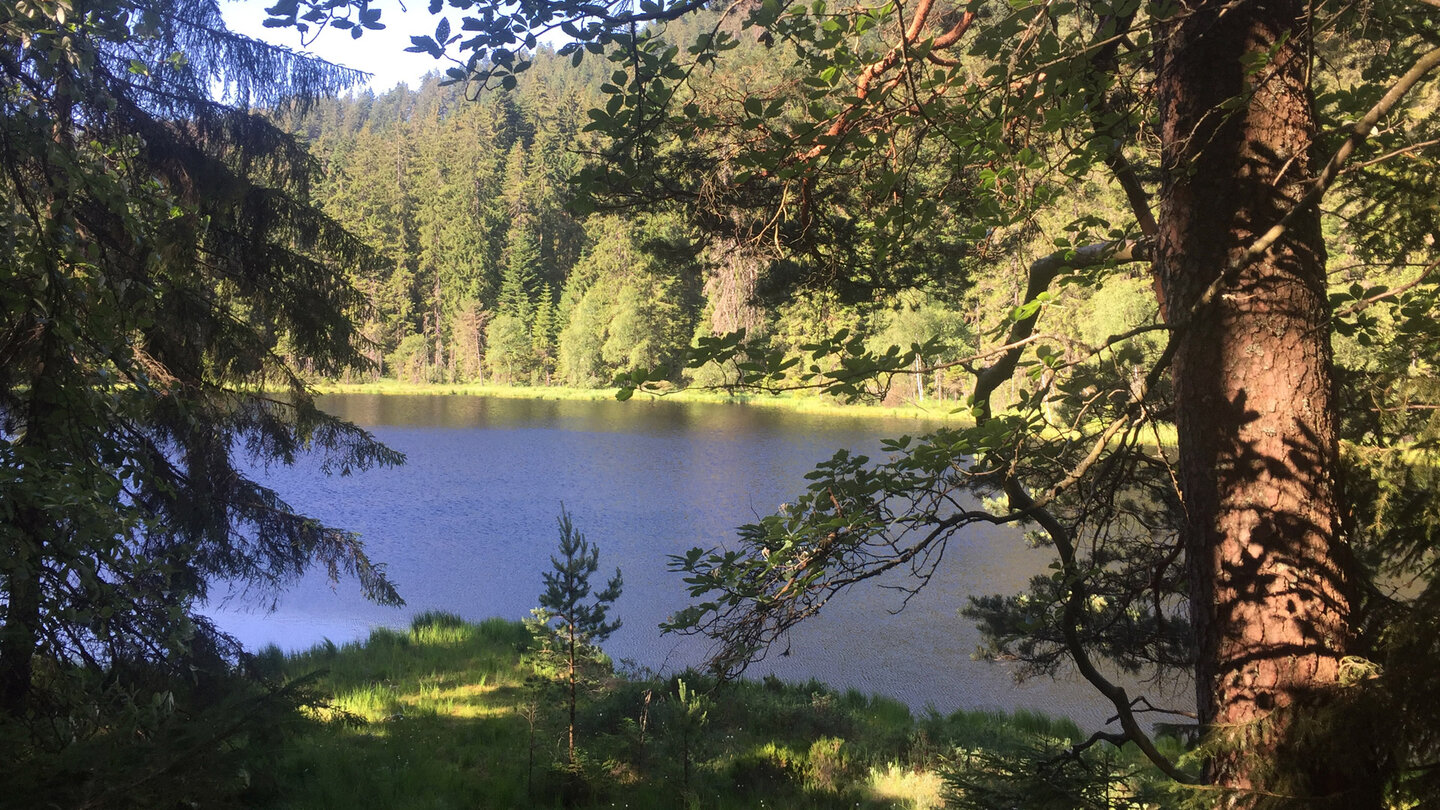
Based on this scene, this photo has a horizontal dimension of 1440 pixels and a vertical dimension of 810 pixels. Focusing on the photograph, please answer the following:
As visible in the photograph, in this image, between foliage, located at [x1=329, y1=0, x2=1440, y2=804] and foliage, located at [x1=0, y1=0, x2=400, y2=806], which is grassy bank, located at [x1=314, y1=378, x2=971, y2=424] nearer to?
foliage, located at [x1=0, y1=0, x2=400, y2=806]

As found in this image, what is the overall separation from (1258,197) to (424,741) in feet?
21.4

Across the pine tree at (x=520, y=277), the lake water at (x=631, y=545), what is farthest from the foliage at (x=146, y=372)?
the pine tree at (x=520, y=277)

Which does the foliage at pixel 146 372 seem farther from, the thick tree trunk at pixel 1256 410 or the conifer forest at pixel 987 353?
the thick tree trunk at pixel 1256 410

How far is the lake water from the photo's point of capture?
1004cm

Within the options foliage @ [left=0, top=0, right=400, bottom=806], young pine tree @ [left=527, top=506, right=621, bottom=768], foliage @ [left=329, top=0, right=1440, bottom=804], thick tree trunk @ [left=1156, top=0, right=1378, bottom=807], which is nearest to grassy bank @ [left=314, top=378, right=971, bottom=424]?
young pine tree @ [left=527, top=506, right=621, bottom=768]

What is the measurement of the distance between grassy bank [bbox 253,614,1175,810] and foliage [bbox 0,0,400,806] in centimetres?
110

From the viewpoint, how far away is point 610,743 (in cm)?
612

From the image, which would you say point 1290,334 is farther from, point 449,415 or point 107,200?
point 449,415

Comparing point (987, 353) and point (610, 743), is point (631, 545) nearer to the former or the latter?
point (610, 743)

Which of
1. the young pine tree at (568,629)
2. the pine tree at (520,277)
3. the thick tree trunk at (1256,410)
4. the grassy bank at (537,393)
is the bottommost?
the young pine tree at (568,629)

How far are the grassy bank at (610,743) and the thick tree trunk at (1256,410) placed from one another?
98.7 inches

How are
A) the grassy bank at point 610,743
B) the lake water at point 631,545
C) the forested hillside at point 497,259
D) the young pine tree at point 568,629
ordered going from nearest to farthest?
the grassy bank at point 610,743 < the young pine tree at point 568,629 < the lake water at point 631,545 < the forested hillside at point 497,259

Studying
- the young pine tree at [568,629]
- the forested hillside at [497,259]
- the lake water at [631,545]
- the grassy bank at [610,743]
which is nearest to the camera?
the grassy bank at [610,743]

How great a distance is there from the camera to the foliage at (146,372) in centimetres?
214
